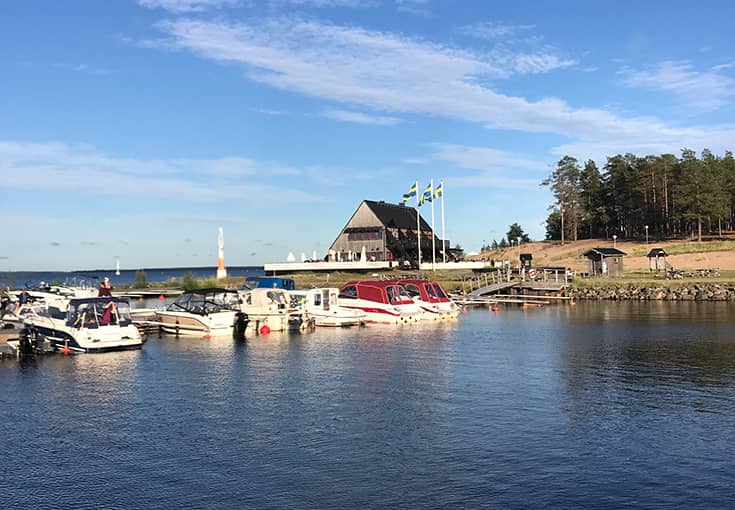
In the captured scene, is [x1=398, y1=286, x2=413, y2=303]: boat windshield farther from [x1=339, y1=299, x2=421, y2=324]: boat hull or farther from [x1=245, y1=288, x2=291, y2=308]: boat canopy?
[x1=245, y1=288, x2=291, y2=308]: boat canopy

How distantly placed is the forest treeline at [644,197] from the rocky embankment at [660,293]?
3852 cm

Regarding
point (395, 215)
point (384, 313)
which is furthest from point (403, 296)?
point (395, 215)

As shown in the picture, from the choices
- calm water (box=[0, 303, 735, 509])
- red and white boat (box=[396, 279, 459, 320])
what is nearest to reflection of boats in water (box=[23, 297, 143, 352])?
calm water (box=[0, 303, 735, 509])

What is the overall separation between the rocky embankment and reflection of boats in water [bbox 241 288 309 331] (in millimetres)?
37262

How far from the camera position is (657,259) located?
87.4 meters

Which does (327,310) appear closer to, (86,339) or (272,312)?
(272,312)

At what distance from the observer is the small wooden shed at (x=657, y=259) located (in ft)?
280

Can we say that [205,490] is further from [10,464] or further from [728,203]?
[728,203]

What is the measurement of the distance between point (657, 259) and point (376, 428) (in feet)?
251

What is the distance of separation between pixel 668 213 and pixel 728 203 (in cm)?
Answer: 1037

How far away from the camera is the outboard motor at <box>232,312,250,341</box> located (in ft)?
145

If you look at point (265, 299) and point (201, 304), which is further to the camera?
point (201, 304)

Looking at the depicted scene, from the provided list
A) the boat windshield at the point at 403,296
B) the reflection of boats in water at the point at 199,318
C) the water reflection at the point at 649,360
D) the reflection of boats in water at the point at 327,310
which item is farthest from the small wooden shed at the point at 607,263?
the reflection of boats in water at the point at 199,318

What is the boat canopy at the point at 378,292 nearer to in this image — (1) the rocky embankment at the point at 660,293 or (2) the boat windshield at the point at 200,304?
(2) the boat windshield at the point at 200,304
